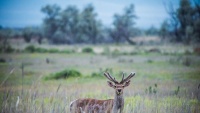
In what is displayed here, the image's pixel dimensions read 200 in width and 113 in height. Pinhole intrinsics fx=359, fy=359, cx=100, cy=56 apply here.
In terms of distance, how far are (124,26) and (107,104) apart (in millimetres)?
56201

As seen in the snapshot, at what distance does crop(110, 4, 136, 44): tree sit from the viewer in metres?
61.8

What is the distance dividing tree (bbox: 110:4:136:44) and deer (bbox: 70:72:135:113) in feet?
173

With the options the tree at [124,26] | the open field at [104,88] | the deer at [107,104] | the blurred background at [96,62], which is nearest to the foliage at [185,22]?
the blurred background at [96,62]

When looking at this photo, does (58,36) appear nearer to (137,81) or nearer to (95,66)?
(95,66)

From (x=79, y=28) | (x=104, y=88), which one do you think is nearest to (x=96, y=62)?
(x=104, y=88)

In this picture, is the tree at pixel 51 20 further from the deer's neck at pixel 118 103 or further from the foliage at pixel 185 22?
the deer's neck at pixel 118 103

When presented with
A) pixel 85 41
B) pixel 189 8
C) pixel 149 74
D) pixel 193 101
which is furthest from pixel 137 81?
pixel 85 41

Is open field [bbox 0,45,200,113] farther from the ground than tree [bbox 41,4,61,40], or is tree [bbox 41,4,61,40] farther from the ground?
tree [bbox 41,4,61,40]

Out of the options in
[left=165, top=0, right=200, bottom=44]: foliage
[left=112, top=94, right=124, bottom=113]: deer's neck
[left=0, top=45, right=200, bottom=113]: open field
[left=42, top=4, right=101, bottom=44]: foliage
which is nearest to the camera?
[left=112, top=94, right=124, bottom=113]: deer's neck

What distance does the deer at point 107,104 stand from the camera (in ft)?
24.9

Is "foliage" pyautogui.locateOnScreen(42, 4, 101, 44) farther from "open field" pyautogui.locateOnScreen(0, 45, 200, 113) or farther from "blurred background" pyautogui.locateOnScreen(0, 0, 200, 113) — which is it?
"open field" pyautogui.locateOnScreen(0, 45, 200, 113)

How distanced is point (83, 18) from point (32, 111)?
5472 cm

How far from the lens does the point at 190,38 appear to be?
38469 mm

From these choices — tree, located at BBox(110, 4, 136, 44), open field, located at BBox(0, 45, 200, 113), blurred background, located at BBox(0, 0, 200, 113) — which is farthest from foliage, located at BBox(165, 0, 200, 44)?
tree, located at BBox(110, 4, 136, 44)
